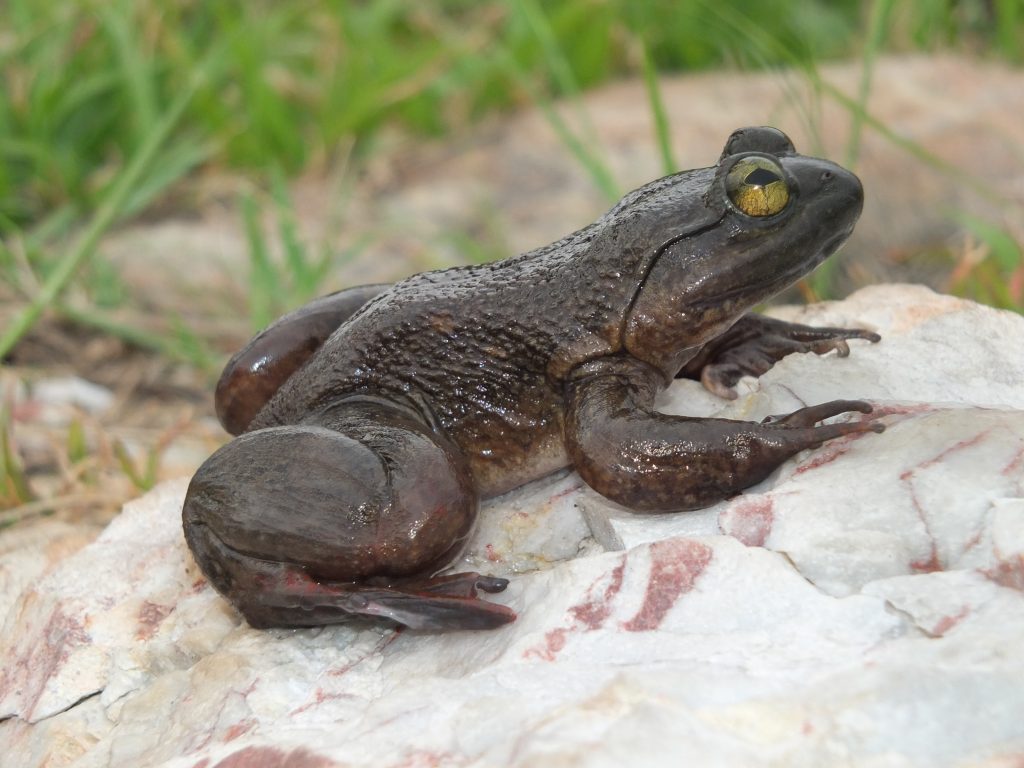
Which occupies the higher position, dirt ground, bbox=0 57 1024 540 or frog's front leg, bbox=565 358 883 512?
frog's front leg, bbox=565 358 883 512

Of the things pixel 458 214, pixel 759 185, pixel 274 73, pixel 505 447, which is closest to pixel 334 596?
pixel 505 447

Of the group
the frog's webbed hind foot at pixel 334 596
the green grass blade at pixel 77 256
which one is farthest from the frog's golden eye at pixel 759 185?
the green grass blade at pixel 77 256

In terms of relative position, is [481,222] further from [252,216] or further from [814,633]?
[814,633]

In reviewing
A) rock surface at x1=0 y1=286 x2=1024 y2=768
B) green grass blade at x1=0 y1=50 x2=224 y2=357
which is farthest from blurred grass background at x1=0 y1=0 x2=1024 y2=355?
rock surface at x1=0 y1=286 x2=1024 y2=768

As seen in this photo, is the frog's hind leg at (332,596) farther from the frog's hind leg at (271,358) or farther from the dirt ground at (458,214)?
the dirt ground at (458,214)

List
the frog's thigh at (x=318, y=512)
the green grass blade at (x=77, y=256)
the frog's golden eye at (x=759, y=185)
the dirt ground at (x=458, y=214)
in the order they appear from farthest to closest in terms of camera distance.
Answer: the dirt ground at (x=458, y=214) < the green grass blade at (x=77, y=256) < the frog's golden eye at (x=759, y=185) < the frog's thigh at (x=318, y=512)

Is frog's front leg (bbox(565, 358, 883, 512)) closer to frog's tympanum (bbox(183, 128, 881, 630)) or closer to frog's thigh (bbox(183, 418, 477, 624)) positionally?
frog's tympanum (bbox(183, 128, 881, 630))
